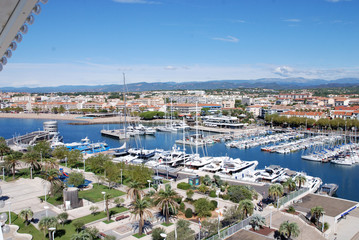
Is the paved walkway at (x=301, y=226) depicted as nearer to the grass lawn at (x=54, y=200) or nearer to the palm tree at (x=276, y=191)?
the palm tree at (x=276, y=191)

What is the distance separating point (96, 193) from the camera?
→ 22.4m

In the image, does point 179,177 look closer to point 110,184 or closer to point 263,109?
point 110,184

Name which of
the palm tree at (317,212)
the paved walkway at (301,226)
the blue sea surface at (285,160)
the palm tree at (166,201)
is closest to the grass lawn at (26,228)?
the palm tree at (166,201)

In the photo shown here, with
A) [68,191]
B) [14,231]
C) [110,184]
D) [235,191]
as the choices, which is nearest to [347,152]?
[235,191]

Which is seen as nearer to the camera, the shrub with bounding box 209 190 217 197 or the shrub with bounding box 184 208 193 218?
the shrub with bounding box 184 208 193 218

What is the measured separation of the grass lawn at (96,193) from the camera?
21.2 m

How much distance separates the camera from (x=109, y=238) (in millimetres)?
13523

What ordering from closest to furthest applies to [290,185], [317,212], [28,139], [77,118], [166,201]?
[166,201] → [317,212] → [290,185] → [28,139] → [77,118]

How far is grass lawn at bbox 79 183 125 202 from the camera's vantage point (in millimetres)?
21156

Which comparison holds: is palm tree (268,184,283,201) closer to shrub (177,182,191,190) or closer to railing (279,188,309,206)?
railing (279,188,309,206)

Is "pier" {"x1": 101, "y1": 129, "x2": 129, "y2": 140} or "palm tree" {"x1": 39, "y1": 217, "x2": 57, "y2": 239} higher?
"palm tree" {"x1": 39, "y1": 217, "x2": 57, "y2": 239}

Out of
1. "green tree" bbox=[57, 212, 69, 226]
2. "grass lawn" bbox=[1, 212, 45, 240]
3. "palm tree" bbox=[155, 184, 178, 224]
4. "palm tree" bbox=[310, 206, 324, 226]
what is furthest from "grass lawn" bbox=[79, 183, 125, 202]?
"palm tree" bbox=[310, 206, 324, 226]

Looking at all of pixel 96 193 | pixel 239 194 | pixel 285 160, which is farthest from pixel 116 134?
pixel 239 194

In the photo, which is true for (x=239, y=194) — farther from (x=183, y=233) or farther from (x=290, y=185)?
(x=183, y=233)
